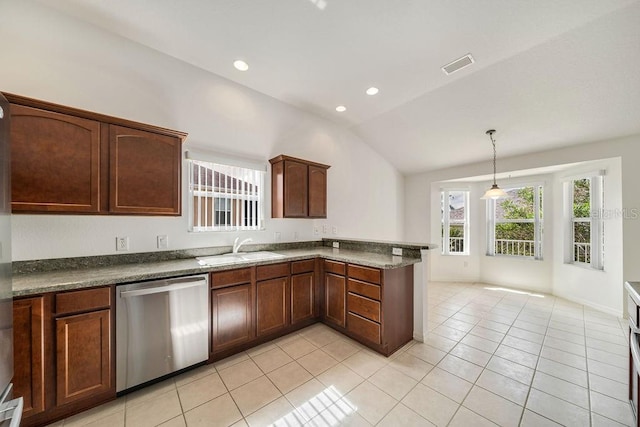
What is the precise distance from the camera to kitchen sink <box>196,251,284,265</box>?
2.35 metres

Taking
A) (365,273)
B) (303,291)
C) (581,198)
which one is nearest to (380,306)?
(365,273)

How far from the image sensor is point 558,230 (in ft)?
14.1

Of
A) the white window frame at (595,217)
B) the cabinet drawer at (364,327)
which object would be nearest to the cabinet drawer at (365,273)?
the cabinet drawer at (364,327)

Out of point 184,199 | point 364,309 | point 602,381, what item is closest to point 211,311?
point 184,199

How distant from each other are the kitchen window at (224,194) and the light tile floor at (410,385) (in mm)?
1518

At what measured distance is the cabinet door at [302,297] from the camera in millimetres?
2812

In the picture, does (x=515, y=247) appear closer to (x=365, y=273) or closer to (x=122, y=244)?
(x=365, y=273)

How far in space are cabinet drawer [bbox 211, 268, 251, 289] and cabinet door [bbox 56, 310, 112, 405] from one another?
0.76 metres

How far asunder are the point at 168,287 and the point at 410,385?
2.21 meters

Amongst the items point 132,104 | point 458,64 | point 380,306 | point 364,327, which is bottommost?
point 364,327

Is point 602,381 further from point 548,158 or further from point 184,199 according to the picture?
point 184,199

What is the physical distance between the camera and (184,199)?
262 cm

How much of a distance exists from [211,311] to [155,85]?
2425mm

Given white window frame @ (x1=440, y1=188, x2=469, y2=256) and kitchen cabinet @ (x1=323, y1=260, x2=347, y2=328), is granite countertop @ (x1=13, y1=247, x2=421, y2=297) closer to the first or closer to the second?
kitchen cabinet @ (x1=323, y1=260, x2=347, y2=328)
